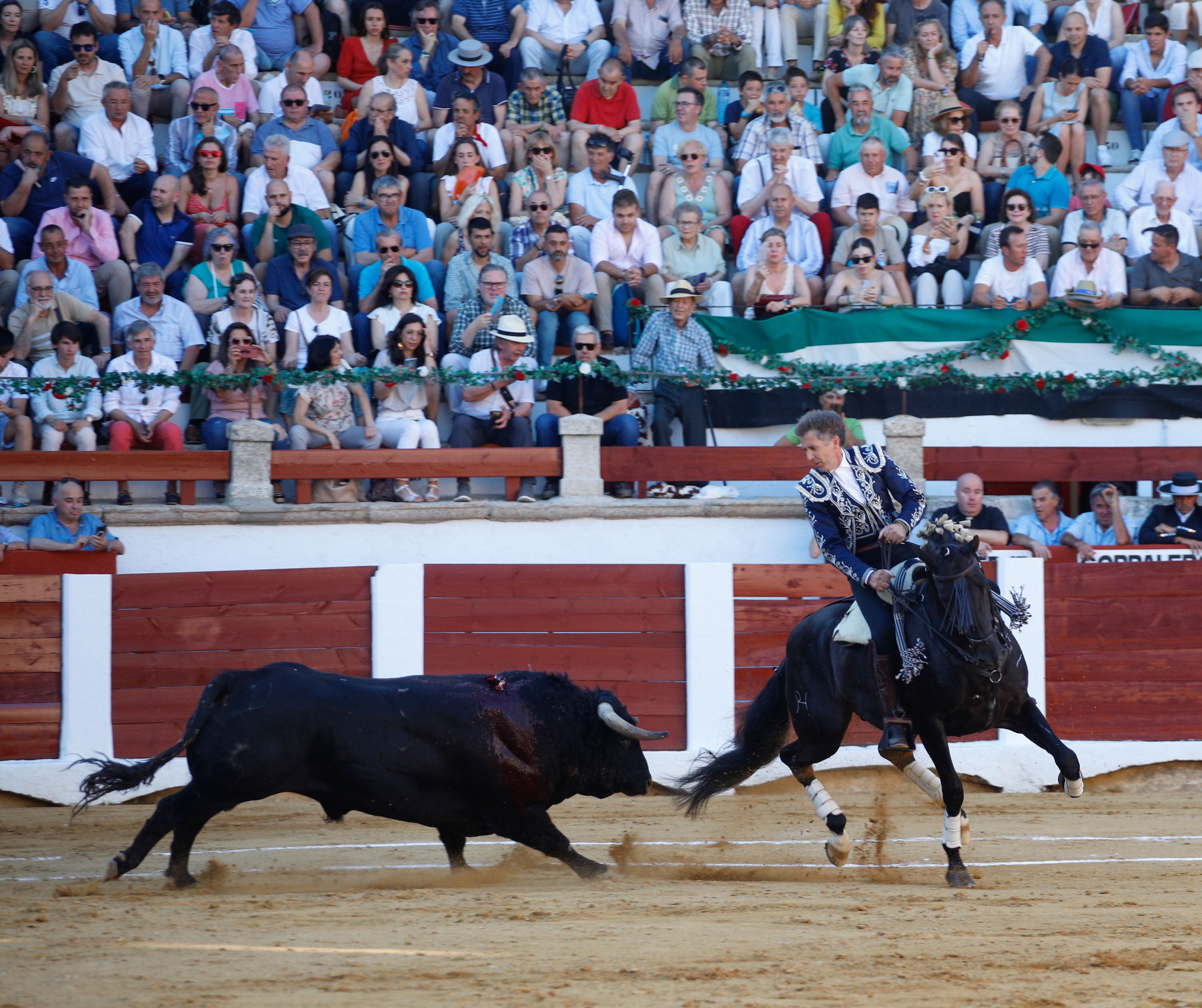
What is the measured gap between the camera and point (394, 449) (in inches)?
376

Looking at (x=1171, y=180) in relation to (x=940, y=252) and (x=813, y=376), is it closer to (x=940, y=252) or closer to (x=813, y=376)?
(x=940, y=252)

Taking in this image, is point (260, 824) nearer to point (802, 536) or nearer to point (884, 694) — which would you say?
point (884, 694)

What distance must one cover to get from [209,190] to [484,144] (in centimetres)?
215

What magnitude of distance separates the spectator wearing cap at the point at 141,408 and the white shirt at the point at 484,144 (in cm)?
291

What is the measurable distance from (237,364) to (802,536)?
13.0 feet

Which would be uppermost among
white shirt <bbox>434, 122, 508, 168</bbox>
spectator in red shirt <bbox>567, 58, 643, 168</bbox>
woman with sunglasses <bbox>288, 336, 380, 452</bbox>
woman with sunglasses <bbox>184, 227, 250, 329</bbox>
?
spectator in red shirt <bbox>567, 58, 643, 168</bbox>

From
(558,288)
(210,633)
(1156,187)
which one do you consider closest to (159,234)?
(558,288)

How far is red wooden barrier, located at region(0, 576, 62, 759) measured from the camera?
8328 millimetres

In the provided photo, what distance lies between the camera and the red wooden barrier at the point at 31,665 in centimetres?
833

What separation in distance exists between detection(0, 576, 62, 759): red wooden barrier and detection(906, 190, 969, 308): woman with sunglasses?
667 centimetres

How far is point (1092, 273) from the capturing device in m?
11.1

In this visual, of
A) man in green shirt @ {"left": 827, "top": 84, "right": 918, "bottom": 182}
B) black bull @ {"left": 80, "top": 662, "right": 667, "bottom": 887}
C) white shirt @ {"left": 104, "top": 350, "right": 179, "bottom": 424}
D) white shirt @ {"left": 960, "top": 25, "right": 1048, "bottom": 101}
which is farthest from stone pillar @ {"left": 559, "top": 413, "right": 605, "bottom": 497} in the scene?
white shirt @ {"left": 960, "top": 25, "right": 1048, "bottom": 101}

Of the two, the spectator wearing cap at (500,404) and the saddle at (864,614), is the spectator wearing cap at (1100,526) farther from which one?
the saddle at (864,614)

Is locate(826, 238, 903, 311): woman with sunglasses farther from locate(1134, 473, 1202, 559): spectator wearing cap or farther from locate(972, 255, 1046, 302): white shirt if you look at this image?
locate(1134, 473, 1202, 559): spectator wearing cap
